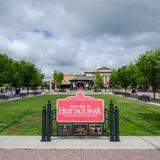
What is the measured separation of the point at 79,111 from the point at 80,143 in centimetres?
128

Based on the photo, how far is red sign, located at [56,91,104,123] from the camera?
36.5ft

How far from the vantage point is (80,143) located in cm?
1028

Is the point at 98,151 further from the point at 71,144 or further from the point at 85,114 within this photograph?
the point at 85,114

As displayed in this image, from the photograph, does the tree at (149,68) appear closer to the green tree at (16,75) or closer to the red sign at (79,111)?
the green tree at (16,75)

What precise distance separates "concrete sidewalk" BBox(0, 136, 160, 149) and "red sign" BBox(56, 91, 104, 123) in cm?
69

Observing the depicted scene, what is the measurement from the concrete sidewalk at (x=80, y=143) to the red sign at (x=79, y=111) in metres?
0.69

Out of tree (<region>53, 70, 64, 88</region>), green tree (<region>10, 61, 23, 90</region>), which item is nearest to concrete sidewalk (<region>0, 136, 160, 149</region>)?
green tree (<region>10, 61, 23, 90</region>)

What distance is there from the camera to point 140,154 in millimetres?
8805

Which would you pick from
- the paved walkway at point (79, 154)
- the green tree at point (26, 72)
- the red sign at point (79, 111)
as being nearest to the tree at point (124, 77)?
the green tree at point (26, 72)

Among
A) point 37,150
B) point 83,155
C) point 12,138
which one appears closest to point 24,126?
point 12,138

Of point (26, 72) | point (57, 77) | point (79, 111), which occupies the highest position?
point (57, 77)

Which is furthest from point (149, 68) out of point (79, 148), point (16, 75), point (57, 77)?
point (57, 77)

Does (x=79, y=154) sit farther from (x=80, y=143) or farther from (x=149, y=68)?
(x=149, y=68)

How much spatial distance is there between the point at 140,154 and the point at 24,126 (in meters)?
7.33
